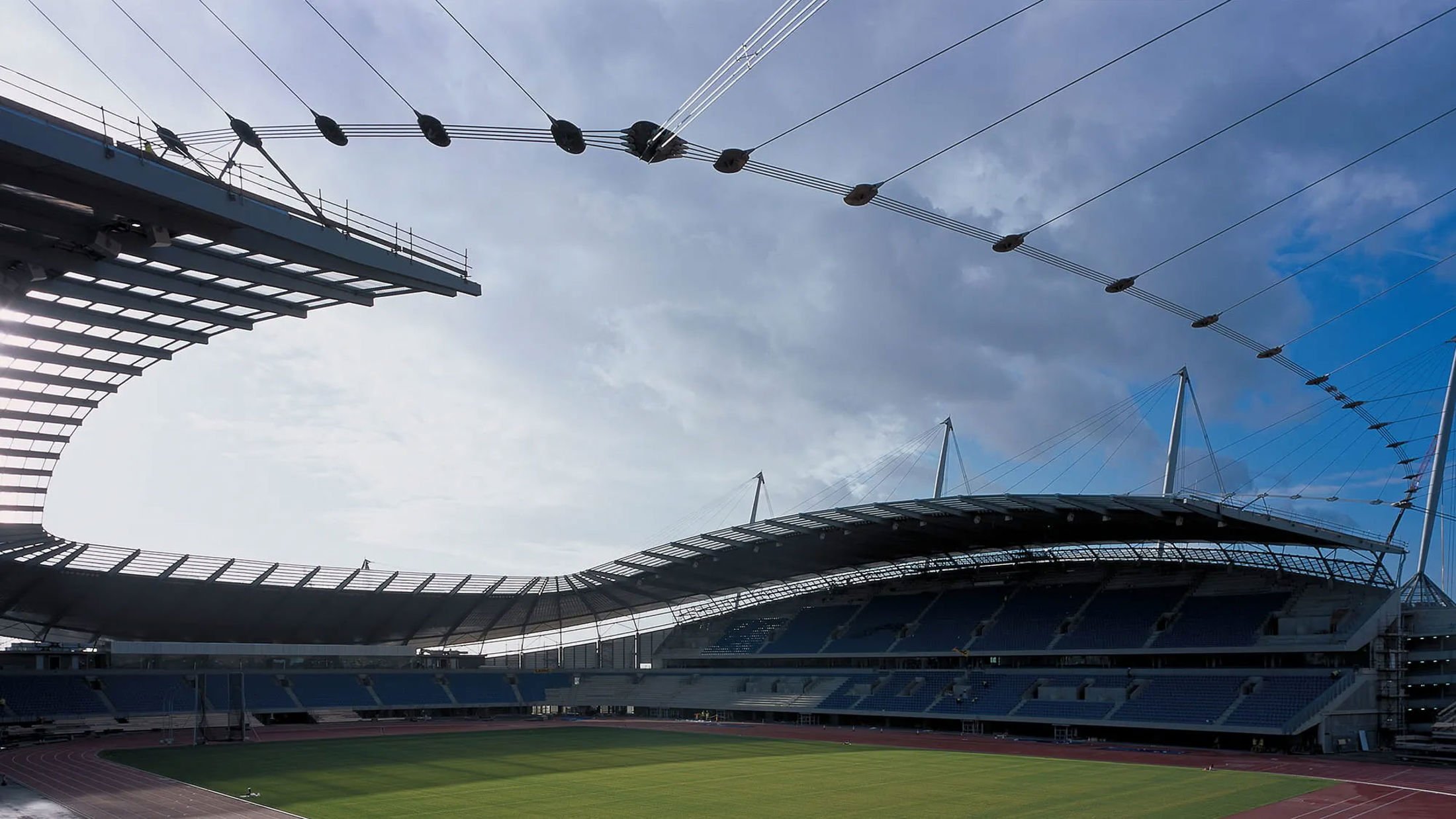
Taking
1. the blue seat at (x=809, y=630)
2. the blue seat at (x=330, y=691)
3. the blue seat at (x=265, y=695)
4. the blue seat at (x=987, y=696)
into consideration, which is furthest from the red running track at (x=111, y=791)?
the blue seat at (x=809, y=630)

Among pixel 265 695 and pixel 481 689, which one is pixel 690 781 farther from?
pixel 481 689

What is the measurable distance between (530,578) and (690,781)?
38.1 meters

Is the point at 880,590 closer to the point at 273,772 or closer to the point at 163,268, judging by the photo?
the point at 273,772

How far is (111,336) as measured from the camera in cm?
2830

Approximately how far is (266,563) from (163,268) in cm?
4754

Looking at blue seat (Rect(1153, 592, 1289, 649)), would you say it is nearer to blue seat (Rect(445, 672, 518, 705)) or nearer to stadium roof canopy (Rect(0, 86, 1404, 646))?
stadium roof canopy (Rect(0, 86, 1404, 646))

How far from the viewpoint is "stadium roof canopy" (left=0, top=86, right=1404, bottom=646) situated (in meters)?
15.2

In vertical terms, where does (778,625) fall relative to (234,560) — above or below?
below

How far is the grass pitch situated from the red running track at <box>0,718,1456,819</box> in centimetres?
→ 141

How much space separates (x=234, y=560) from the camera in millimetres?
60938

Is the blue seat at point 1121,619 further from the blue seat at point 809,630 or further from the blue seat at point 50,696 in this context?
the blue seat at point 50,696

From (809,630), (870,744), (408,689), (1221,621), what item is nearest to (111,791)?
(870,744)

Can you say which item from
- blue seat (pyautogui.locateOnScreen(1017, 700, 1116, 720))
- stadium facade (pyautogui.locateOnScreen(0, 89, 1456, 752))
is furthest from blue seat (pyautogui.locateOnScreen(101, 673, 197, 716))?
blue seat (pyautogui.locateOnScreen(1017, 700, 1116, 720))

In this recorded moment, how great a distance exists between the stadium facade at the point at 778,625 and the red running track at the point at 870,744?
145 inches
